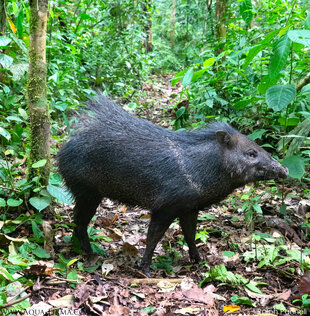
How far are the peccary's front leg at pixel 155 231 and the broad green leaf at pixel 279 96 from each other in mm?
1537

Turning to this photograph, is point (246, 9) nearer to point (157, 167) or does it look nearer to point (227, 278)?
point (157, 167)

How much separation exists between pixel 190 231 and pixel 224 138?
3.71 feet

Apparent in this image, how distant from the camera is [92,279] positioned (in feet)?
12.1

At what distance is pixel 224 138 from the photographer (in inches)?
165

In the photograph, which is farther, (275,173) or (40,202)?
(275,173)

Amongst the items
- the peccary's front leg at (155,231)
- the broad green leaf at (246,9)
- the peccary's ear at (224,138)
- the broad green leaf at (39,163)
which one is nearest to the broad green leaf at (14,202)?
the broad green leaf at (39,163)

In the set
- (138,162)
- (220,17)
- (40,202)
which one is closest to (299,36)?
(138,162)

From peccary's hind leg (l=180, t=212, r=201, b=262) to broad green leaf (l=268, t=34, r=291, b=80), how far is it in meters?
1.77

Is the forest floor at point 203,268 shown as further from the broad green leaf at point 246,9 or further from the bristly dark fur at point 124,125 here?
the broad green leaf at point 246,9

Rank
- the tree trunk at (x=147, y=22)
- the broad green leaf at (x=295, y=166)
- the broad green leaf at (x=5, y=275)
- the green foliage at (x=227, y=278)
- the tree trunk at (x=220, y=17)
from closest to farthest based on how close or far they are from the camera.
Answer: the broad green leaf at (x=5, y=275)
the green foliage at (x=227, y=278)
the broad green leaf at (x=295, y=166)
the tree trunk at (x=220, y=17)
the tree trunk at (x=147, y=22)

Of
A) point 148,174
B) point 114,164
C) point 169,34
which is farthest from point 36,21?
point 169,34

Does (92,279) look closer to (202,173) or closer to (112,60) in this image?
(202,173)

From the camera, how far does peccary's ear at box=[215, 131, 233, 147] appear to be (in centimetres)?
417

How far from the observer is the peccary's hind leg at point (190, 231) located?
14.2ft
